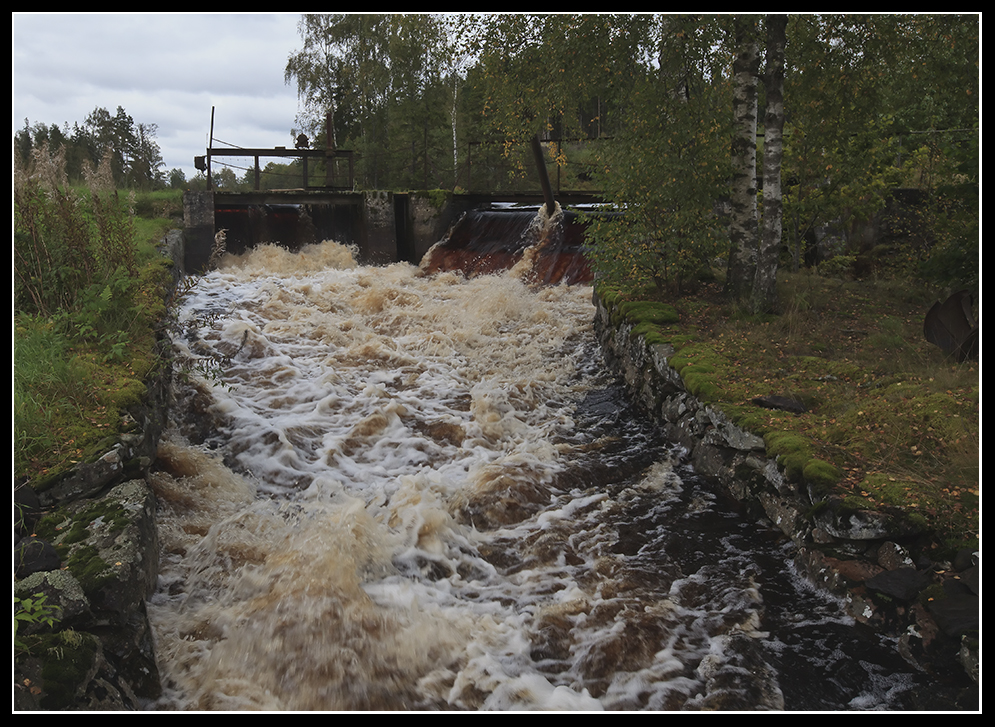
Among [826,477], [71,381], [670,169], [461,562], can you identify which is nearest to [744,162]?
[670,169]

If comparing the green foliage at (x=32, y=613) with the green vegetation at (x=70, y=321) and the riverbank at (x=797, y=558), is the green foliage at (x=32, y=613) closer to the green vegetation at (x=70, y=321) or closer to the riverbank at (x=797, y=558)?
the riverbank at (x=797, y=558)

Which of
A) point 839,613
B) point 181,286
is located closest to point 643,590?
point 839,613

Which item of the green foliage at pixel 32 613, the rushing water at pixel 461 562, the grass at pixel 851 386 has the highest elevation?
the grass at pixel 851 386

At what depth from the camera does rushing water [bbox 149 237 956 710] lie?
3480 millimetres

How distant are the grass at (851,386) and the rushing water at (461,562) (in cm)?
77

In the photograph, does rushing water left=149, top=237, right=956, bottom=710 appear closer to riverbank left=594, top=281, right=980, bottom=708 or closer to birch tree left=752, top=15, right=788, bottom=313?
riverbank left=594, top=281, right=980, bottom=708

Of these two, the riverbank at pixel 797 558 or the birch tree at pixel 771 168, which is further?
the birch tree at pixel 771 168

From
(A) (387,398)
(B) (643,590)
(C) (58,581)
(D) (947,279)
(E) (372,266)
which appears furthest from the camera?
(E) (372,266)

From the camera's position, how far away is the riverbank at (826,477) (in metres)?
3.47

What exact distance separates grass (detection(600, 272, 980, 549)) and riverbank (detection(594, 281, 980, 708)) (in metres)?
0.02

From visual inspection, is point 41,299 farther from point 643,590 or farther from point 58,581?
point 643,590

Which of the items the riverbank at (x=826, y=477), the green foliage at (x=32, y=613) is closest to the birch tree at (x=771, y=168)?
the riverbank at (x=826, y=477)

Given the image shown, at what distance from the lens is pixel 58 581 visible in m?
3.18

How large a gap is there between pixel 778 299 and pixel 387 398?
4.98 metres
